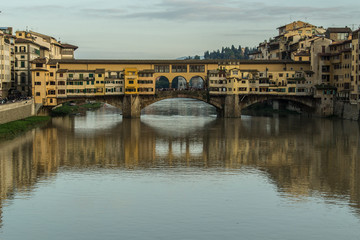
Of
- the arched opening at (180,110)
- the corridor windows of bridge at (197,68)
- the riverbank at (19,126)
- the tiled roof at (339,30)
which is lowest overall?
the arched opening at (180,110)

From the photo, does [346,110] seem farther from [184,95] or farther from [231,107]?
[184,95]

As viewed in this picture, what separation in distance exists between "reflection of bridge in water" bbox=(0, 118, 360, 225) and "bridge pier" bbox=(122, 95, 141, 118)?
468 inches

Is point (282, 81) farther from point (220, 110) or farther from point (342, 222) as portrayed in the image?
point (342, 222)

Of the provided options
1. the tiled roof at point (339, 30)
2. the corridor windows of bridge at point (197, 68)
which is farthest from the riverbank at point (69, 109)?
the tiled roof at point (339, 30)

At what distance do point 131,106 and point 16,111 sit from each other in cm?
2064

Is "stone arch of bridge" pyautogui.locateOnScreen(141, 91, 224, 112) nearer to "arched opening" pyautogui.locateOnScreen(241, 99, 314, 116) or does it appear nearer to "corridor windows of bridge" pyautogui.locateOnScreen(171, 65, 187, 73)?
"corridor windows of bridge" pyautogui.locateOnScreen(171, 65, 187, 73)

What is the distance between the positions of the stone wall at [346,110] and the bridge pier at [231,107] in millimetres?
14477

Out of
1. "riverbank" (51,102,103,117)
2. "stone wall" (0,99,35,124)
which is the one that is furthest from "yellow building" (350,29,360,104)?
"riverbank" (51,102,103,117)

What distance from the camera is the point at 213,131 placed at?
68125 millimetres

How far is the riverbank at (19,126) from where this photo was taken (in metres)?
58.5

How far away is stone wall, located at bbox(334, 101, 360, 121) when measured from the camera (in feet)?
253

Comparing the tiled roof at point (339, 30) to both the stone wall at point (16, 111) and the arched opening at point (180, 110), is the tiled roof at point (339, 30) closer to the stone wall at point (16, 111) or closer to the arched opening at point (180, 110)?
the arched opening at point (180, 110)

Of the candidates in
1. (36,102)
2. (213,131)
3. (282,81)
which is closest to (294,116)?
(282,81)

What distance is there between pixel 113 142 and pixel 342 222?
1309 inches
